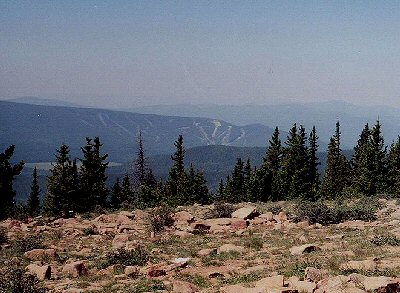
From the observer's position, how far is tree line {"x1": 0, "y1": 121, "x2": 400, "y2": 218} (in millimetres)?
55250

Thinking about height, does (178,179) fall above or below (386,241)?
below

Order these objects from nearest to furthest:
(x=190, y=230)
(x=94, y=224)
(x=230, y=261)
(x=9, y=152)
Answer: (x=230, y=261) → (x=190, y=230) → (x=94, y=224) → (x=9, y=152)

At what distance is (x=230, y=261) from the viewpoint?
16578 mm

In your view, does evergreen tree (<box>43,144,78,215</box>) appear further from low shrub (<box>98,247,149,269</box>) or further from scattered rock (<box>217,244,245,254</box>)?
scattered rock (<box>217,244,245,254</box>)

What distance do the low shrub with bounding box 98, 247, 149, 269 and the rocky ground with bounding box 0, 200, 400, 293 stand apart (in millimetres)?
46

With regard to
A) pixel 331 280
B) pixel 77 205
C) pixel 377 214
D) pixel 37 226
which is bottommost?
pixel 77 205

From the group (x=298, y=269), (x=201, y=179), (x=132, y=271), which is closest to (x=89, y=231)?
(x=132, y=271)

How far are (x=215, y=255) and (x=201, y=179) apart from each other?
176ft

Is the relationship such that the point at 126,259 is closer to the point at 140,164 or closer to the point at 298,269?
the point at 298,269

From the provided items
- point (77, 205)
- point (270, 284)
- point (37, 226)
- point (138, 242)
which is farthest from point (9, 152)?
point (270, 284)

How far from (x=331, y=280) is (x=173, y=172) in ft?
219

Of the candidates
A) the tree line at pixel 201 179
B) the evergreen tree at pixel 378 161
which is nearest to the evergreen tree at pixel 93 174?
the tree line at pixel 201 179

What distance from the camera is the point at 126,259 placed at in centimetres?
1761

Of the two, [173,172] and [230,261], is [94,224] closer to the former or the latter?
[230,261]
